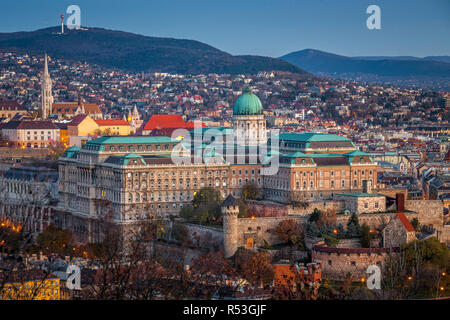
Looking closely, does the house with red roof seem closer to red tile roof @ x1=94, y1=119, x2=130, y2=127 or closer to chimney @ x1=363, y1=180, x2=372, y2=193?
red tile roof @ x1=94, y1=119, x2=130, y2=127

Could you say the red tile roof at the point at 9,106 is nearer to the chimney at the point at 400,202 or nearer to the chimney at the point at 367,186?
the chimney at the point at 367,186

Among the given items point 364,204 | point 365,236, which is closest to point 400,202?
point 364,204

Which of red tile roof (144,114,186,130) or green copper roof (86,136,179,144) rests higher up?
green copper roof (86,136,179,144)

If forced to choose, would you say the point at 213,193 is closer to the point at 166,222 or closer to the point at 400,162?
the point at 166,222

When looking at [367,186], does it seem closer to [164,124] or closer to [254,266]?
[254,266]

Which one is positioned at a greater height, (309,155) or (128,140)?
(128,140)

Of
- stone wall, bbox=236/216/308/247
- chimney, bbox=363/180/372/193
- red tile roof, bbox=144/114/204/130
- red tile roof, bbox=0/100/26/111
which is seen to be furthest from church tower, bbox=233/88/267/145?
red tile roof, bbox=0/100/26/111
